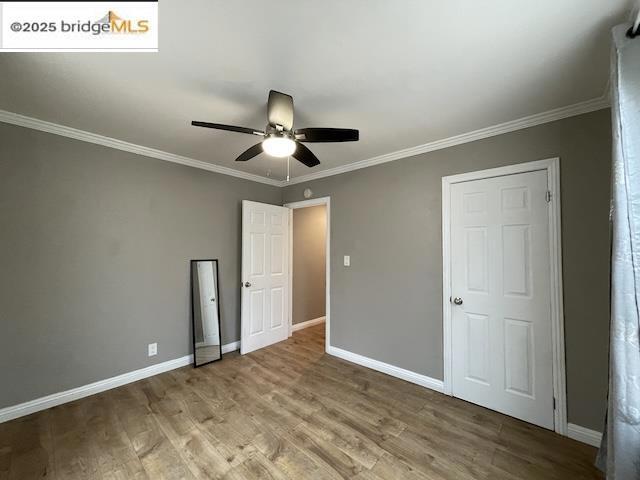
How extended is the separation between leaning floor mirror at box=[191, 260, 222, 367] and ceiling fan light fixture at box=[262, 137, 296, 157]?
2.08 meters

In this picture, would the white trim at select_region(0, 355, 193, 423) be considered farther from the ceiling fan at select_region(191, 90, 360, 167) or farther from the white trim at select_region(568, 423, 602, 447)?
the white trim at select_region(568, 423, 602, 447)

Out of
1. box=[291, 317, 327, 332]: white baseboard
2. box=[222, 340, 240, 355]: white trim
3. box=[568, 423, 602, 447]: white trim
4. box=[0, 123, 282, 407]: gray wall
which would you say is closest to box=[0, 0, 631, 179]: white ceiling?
box=[0, 123, 282, 407]: gray wall

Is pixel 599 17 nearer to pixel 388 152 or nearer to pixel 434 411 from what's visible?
pixel 388 152

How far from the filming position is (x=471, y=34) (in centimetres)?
132

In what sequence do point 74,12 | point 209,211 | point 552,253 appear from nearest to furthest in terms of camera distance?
point 74,12 < point 552,253 < point 209,211

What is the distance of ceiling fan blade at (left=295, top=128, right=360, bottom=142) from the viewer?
1696 mm

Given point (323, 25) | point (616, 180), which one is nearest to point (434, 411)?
point (616, 180)

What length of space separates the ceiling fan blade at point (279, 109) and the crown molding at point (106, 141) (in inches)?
74.3

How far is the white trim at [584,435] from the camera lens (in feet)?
6.00

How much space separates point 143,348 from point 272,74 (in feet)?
9.78

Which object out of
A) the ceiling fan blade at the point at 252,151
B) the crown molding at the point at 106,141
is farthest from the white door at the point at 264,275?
the ceiling fan blade at the point at 252,151

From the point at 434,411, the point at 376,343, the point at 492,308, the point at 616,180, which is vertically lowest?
the point at 434,411

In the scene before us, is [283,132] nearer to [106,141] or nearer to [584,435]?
[106,141]

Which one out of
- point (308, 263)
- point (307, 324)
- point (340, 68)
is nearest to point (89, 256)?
point (340, 68)
